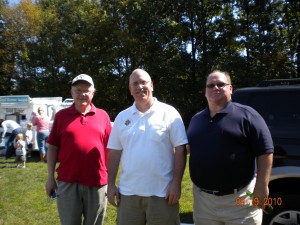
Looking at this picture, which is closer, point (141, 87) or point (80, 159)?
point (141, 87)

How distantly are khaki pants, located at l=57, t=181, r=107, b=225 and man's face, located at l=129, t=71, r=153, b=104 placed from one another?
3.34 ft

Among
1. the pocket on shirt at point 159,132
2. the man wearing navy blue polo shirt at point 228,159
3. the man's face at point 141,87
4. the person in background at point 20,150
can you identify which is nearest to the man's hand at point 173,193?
the man wearing navy blue polo shirt at point 228,159

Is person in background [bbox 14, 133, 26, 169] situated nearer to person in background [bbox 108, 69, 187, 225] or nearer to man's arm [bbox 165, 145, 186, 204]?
person in background [bbox 108, 69, 187, 225]

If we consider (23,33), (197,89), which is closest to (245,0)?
(197,89)

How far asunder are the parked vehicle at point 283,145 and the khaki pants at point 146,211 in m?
1.26

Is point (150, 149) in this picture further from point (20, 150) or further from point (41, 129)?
point (41, 129)

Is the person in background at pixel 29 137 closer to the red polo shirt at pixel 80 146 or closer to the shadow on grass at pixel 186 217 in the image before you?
the shadow on grass at pixel 186 217

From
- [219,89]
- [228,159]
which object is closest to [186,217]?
[228,159]

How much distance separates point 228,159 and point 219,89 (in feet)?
1.87

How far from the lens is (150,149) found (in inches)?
114

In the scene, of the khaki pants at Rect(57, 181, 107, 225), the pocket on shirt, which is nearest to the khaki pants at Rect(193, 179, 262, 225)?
the pocket on shirt

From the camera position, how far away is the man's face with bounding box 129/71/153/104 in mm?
3000

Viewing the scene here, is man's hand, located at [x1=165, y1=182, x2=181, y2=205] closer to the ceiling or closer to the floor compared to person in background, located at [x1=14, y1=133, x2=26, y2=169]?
closer to the ceiling

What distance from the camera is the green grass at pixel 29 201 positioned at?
18.4ft
